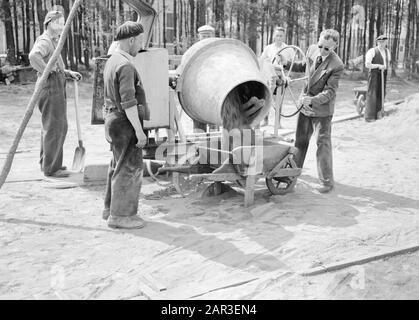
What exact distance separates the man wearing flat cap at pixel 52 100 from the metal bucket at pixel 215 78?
1578 millimetres

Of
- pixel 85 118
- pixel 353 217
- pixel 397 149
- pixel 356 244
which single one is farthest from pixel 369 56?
pixel 356 244

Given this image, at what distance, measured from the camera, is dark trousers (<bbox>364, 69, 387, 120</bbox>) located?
38.7 feet

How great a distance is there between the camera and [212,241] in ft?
15.4

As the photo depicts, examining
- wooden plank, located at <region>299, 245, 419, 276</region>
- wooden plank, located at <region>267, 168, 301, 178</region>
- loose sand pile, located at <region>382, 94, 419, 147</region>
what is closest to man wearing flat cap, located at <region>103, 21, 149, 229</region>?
wooden plank, located at <region>267, 168, 301, 178</region>

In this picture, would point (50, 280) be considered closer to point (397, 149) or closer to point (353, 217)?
point (353, 217)

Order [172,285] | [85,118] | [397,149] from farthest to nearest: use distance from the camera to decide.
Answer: [85,118], [397,149], [172,285]

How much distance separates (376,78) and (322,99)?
20.5 feet

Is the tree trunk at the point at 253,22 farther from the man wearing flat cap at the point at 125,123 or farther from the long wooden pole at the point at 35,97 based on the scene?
the man wearing flat cap at the point at 125,123

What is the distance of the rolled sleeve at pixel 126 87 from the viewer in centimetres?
467

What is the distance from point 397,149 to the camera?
9344 mm

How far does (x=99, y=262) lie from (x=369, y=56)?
9138 mm

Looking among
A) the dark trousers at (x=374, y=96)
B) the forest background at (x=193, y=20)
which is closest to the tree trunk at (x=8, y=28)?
the forest background at (x=193, y=20)

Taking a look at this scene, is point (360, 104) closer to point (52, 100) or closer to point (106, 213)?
point (52, 100)

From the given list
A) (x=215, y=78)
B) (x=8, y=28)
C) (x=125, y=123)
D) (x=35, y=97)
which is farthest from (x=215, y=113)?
(x=8, y=28)
